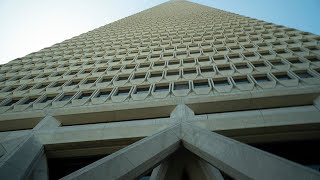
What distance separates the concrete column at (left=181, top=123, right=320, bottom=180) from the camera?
6094 millimetres

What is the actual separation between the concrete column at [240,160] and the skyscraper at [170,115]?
28mm

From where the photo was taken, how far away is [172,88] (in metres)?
13.4

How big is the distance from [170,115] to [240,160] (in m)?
4.76

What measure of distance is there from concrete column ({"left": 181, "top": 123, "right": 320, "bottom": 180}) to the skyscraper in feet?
0.09

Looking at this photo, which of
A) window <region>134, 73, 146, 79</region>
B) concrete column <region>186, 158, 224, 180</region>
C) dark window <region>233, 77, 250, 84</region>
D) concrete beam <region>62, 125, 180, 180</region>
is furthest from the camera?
window <region>134, 73, 146, 79</region>

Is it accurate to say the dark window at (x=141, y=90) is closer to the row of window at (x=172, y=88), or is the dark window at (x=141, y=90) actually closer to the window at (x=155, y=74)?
the row of window at (x=172, y=88)

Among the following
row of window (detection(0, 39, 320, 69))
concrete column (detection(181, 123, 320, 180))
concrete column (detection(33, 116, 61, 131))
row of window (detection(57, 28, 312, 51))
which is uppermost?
concrete column (detection(181, 123, 320, 180))

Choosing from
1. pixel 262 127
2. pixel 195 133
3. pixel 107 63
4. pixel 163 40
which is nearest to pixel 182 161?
pixel 195 133

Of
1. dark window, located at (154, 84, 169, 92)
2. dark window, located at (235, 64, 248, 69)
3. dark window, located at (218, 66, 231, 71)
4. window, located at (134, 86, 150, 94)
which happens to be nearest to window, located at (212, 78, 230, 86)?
dark window, located at (218, 66, 231, 71)

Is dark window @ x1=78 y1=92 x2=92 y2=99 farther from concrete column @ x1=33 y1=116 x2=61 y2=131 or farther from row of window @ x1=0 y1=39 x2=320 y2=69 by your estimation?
row of window @ x1=0 y1=39 x2=320 y2=69

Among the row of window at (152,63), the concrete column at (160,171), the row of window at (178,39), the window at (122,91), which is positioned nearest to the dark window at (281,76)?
the row of window at (152,63)

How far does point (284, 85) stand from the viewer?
12070 millimetres

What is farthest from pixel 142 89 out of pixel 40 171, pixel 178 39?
pixel 178 39

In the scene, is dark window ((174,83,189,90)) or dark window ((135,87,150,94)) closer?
dark window ((174,83,189,90))
